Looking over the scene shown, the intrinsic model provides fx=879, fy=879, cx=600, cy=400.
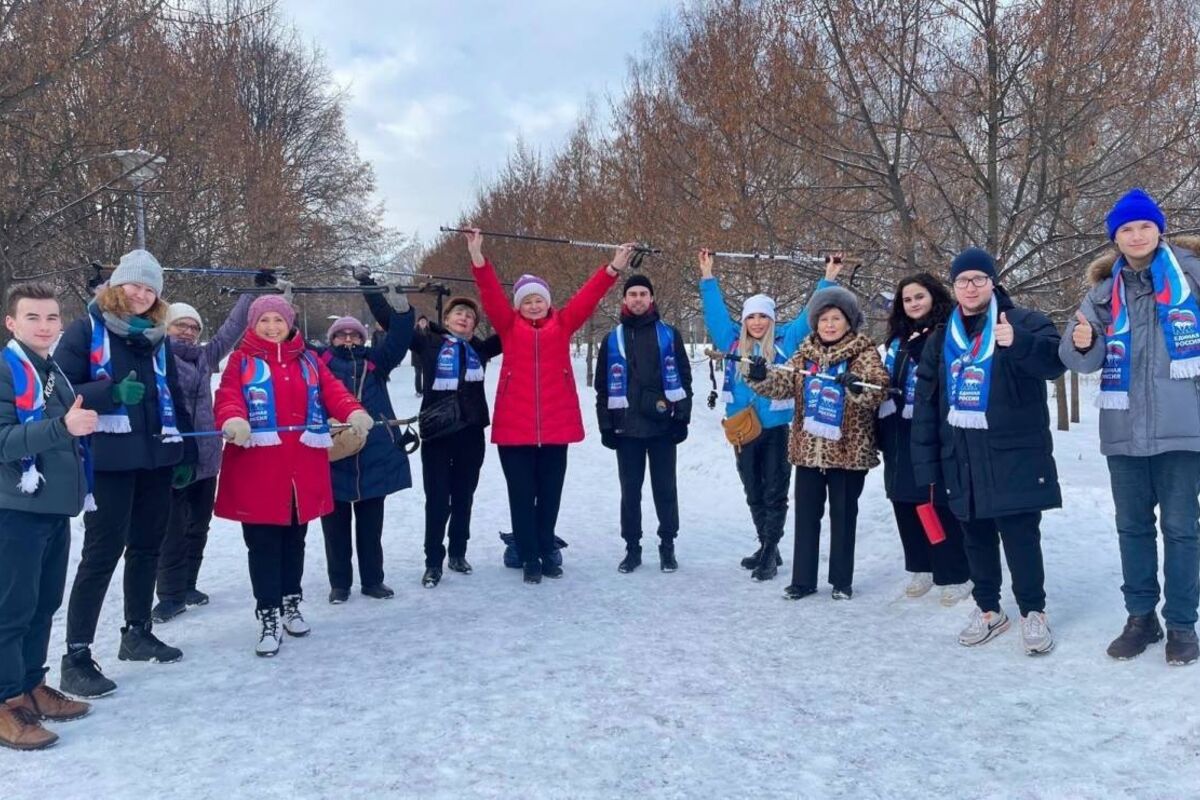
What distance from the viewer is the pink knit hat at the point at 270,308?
491 cm

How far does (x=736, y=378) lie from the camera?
254 inches

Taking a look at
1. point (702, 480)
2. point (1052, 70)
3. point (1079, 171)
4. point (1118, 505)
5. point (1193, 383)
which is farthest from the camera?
point (702, 480)

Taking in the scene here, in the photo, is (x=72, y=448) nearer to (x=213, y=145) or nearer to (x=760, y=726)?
(x=760, y=726)

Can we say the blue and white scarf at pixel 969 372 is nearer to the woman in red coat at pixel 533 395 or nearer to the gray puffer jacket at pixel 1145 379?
the gray puffer jacket at pixel 1145 379

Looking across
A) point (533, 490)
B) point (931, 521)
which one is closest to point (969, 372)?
point (931, 521)

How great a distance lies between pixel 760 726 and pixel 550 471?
9.55ft

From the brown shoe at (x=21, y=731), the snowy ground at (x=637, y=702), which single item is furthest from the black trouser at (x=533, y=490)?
the brown shoe at (x=21, y=731)

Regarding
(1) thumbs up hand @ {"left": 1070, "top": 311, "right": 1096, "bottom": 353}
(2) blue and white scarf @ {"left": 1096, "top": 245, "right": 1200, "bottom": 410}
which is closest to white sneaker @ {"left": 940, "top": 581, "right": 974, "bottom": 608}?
(2) blue and white scarf @ {"left": 1096, "top": 245, "right": 1200, "bottom": 410}

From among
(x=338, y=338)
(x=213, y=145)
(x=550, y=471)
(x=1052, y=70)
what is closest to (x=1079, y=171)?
(x=1052, y=70)

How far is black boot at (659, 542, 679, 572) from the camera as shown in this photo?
21.0 feet

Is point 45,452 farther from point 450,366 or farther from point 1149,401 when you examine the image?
point 1149,401

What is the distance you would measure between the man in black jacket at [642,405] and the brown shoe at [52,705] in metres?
3.56

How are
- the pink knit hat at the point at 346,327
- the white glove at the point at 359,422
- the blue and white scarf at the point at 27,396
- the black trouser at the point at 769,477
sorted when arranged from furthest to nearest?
the black trouser at the point at 769,477 < the pink knit hat at the point at 346,327 < the white glove at the point at 359,422 < the blue and white scarf at the point at 27,396

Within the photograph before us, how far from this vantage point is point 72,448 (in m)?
3.71
